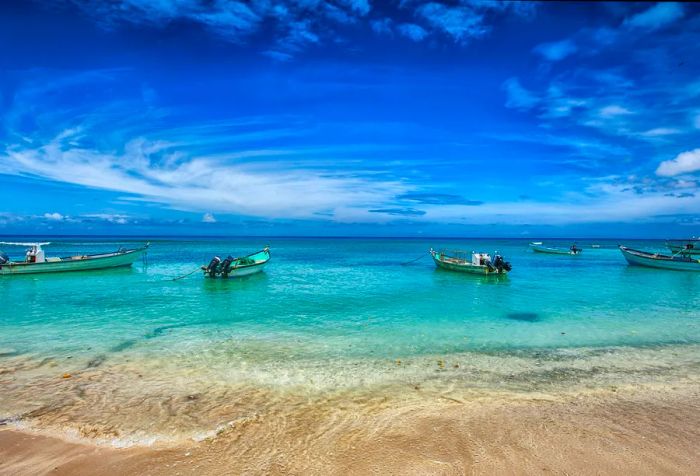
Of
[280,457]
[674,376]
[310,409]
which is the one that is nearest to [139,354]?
[310,409]

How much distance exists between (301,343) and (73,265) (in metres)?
25.3

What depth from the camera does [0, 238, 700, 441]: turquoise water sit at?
7.41 metres

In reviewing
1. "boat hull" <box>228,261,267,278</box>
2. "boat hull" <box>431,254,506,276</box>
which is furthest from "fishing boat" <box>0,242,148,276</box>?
"boat hull" <box>431,254,506,276</box>

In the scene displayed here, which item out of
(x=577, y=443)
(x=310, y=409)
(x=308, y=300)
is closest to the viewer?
(x=577, y=443)

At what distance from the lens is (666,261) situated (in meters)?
33.5

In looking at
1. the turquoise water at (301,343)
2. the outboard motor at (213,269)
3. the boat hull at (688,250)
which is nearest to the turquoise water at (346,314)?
the turquoise water at (301,343)

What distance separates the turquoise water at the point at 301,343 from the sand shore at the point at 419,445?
752 mm

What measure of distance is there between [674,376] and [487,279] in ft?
59.0

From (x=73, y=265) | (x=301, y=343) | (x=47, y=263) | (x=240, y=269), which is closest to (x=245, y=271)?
(x=240, y=269)

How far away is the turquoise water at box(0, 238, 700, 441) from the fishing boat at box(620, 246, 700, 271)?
49.8 ft

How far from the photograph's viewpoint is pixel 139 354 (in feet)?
32.2

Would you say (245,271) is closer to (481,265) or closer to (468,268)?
(468,268)

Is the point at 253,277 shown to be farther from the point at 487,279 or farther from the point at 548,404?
the point at 548,404

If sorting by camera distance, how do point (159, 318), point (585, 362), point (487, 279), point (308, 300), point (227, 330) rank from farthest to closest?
point (487, 279) → point (308, 300) → point (159, 318) → point (227, 330) → point (585, 362)
